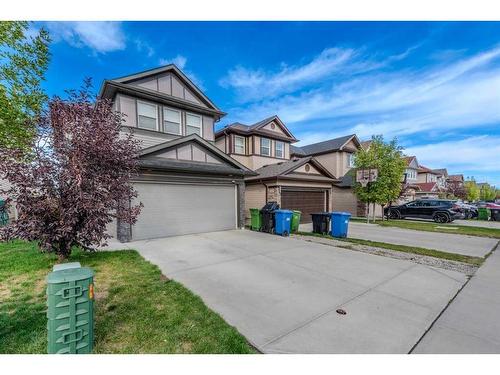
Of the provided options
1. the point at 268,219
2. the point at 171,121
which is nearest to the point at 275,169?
the point at 268,219

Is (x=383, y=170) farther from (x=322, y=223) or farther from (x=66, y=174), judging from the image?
(x=66, y=174)

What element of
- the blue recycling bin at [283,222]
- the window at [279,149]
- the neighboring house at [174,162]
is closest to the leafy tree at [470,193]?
the window at [279,149]

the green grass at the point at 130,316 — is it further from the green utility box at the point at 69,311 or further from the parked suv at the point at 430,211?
the parked suv at the point at 430,211

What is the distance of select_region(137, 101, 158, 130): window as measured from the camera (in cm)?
1089

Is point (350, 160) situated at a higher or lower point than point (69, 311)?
higher

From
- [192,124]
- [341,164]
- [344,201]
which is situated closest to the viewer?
[192,124]

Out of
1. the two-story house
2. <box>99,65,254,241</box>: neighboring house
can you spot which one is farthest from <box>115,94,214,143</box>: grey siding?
the two-story house

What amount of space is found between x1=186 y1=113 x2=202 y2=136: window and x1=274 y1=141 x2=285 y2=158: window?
310 inches

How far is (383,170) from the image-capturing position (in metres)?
16.9

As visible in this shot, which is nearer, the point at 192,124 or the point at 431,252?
the point at 431,252

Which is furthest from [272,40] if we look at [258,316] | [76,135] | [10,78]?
[10,78]

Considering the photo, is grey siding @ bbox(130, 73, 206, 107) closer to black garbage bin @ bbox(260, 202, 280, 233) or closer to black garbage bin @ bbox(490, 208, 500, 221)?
black garbage bin @ bbox(260, 202, 280, 233)

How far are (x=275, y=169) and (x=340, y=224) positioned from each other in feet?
21.2

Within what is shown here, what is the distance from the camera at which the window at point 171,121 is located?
11.7m
